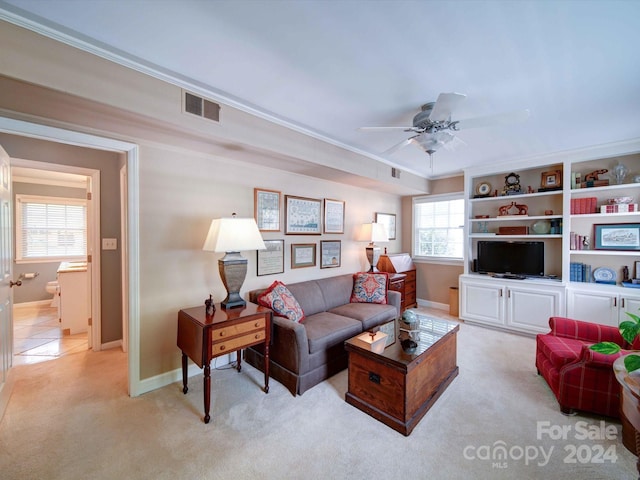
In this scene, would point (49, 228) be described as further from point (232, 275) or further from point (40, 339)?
point (232, 275)

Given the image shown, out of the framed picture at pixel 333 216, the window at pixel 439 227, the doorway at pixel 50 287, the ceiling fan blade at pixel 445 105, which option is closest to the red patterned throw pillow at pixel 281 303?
the framed picture at pixel 333 216

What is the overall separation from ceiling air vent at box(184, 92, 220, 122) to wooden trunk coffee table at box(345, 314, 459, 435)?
85.3 inches

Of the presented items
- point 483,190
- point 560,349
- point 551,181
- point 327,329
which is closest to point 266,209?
point 327,329

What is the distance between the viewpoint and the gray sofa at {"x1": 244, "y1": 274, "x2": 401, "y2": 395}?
92.0 inches

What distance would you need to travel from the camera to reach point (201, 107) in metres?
2.04

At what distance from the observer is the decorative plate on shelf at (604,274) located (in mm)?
3383

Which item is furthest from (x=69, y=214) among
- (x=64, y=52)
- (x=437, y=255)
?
(x=437, y=255)

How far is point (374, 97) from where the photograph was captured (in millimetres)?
2146

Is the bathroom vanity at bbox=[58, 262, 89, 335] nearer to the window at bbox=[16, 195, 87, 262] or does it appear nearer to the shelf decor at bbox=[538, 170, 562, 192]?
the window at bbox=[16, 195, 87, 262]

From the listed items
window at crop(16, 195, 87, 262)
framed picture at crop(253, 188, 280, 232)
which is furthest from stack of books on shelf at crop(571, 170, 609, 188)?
window at crop(16, 195, 87, 262)

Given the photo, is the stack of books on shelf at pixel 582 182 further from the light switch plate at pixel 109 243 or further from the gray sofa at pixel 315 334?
the light switch plate at pixel 109 243

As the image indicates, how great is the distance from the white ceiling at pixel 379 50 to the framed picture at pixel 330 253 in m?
1.84

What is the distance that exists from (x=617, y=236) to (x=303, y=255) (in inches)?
154

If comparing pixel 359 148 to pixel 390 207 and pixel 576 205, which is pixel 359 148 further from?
pixel 576 205
